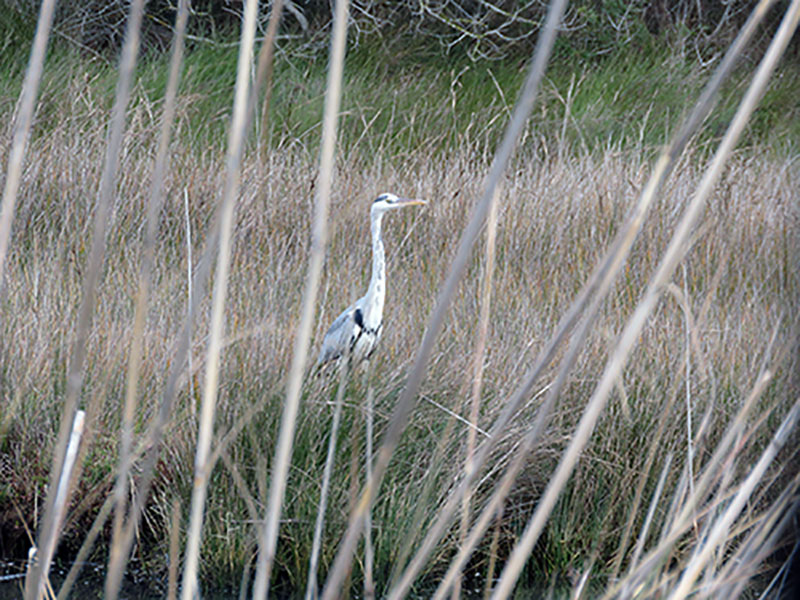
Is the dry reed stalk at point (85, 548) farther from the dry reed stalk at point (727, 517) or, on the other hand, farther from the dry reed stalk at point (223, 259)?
the dry reed stalk at point (727, 517)

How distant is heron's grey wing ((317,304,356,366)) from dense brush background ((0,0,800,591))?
0.41 feet

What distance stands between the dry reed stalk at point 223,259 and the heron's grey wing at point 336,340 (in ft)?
6.27

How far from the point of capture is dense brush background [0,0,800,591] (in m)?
2.27

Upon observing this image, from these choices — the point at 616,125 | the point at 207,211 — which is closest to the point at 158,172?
the point at 207,211

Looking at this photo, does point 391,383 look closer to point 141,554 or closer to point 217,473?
point 217,473

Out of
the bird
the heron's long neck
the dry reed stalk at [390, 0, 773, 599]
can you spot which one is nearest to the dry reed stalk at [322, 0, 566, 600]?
the dry reed stalk at [390, 0, 773, 599]

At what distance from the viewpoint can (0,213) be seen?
781mm

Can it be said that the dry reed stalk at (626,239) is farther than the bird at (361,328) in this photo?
No

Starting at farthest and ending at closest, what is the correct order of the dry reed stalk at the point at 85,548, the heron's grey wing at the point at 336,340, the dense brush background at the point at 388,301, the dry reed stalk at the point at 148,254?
the heron's grey wing at the point at 336,340 → the dense brush background at the point at 388,301 → the dry reed stalk at the point at 85,548 → the dry reed stalk at the point at 148,254

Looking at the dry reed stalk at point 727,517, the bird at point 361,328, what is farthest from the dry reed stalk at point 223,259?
the bird at point 361,328

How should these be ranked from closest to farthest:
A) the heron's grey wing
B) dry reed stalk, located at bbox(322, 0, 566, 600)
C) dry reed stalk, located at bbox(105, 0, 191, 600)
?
1. dry reed stalk, located at bbox(322, 0, 566, 600)
2. dry reed stalk, located at bbox(105, 0, 191, 600)
3. the heron's grey wing

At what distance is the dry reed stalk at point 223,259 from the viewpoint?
642mm

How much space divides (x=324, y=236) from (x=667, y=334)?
2332 mm

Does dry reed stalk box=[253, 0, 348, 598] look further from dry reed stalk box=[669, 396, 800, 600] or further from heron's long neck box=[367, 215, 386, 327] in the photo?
heron's long neck box=[367, 215, 386, 327]
